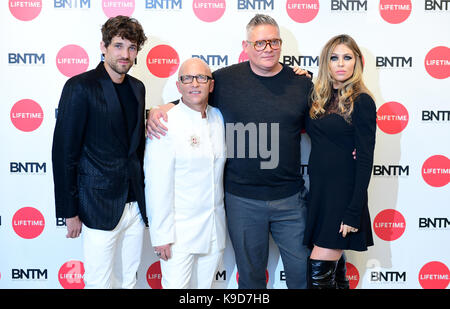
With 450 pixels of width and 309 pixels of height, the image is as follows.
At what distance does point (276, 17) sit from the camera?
2.64 meters

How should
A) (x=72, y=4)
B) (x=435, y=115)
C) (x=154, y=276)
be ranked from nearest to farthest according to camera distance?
(x=72, y=4), (x=435, y=115), (x=154, y=276)

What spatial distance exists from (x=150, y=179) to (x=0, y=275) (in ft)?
4.99

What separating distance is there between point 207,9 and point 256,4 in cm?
33

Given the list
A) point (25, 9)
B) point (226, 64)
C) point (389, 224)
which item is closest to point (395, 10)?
point (226, 64)

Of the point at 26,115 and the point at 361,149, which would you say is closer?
the point at 361,149

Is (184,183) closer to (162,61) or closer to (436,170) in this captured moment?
(162,61)

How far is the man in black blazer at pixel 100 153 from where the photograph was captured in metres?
2.00

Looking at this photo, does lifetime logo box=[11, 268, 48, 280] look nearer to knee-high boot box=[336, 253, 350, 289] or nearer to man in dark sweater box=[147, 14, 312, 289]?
man in dark sweater box=[147, 14, 312, 289]

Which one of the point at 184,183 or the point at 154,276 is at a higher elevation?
the point at 184,183

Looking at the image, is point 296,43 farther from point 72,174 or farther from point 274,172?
point 72,174

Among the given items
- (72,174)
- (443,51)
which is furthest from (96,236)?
(443,51)

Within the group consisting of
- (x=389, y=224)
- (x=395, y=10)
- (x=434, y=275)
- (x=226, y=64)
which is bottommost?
(x=434, y=275)

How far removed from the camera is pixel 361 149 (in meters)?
2.04

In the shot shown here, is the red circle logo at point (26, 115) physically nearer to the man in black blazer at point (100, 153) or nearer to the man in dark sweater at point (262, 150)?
the man in black blazer at point (100, 153)
